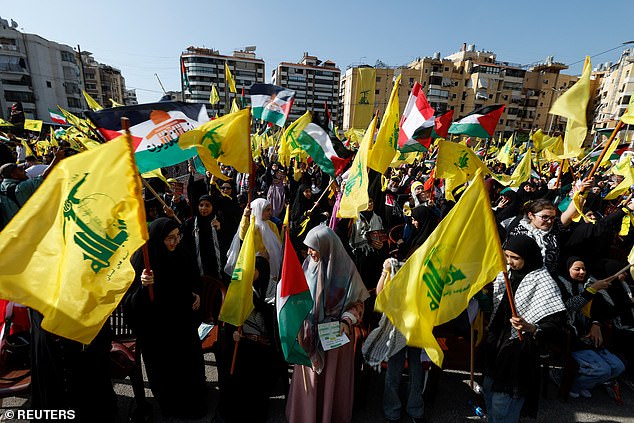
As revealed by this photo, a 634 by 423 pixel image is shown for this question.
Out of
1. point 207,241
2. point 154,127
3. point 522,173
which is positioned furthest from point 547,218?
point 154,127

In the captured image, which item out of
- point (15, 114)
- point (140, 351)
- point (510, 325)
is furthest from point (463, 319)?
point (15, 114)

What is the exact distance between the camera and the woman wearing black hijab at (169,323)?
2554 mm

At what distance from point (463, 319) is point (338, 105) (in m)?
78.4

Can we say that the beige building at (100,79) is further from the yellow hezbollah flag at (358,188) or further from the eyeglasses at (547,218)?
the eyeglasses at (547,218)

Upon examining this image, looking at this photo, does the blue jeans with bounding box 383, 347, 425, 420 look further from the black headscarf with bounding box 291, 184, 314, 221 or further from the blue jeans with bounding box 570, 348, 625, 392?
the black headscarf with bounding box 291, 184, 314, 221

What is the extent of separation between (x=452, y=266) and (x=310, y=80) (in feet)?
263

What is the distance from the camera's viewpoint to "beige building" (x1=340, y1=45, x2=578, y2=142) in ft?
185

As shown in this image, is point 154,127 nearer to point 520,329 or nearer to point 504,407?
point 520,329

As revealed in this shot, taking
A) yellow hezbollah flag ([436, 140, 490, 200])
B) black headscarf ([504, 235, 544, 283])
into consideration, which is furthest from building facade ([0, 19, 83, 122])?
black headscarf ([504, 235, 544, 283])

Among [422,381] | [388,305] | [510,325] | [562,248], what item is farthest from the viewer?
[562,248]

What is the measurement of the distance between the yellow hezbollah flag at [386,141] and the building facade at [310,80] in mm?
71913

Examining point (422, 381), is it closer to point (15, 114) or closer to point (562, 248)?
point (562, 248)

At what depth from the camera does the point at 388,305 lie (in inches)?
83.1

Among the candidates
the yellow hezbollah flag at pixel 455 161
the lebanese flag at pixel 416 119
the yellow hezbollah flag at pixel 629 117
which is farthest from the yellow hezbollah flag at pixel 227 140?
the yellow hezbollah flag at pixel 629 117
